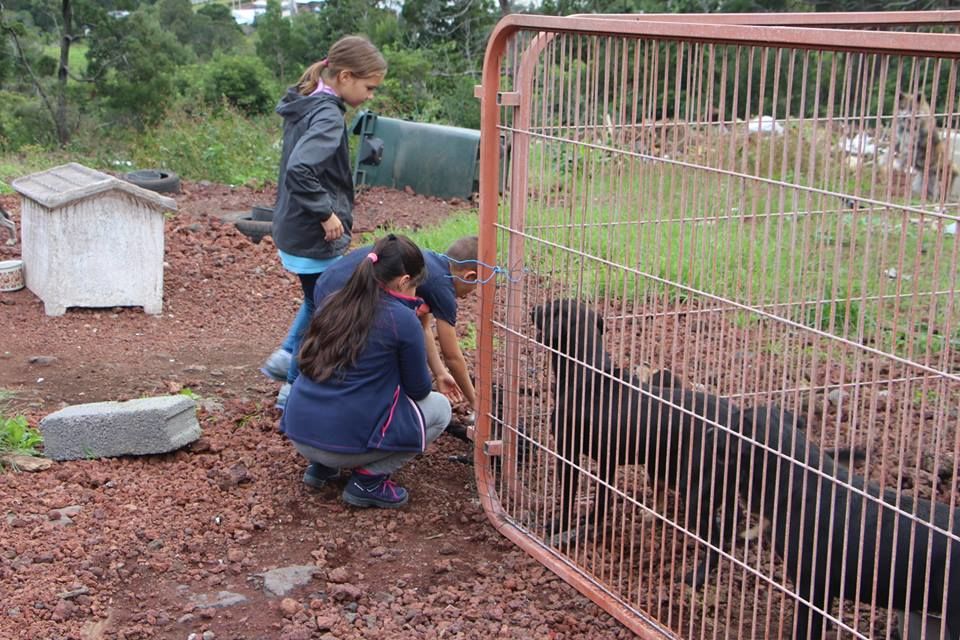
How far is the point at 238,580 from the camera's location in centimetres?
412

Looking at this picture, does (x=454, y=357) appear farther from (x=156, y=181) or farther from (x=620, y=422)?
(x=156, y=181)

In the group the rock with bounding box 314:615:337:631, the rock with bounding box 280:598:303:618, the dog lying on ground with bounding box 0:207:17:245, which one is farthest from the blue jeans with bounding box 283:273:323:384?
the dog lying on ground with bounding box 0:207:17:245

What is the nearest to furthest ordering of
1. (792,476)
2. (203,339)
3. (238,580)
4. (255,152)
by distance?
(792,476) → (238,580) → (203,339) → (255,152)

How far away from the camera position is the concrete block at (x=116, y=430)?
4.97 meters

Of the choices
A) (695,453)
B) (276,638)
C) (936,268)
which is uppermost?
(936,268)

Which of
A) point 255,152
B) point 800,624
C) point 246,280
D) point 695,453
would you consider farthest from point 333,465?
point 255,152

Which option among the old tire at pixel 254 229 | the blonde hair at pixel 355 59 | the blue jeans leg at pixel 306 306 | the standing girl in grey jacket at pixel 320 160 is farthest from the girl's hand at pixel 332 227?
the old tire at pixel 254 229

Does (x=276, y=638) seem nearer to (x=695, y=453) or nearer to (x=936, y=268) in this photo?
(x=695, y=453)

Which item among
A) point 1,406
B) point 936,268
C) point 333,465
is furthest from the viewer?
point 1,406

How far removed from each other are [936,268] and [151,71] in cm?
1718

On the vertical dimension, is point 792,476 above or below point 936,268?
below

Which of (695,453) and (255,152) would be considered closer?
(695,453)

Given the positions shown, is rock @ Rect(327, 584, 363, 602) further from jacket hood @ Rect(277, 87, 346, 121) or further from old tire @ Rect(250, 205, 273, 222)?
old tire @ Rect(250, 205, 273, 222)

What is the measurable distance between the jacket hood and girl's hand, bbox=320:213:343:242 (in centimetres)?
51
